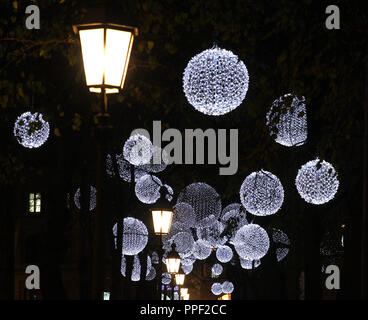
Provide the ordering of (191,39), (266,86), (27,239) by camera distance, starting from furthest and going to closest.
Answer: (27,239) < (191,39) < (266,86)

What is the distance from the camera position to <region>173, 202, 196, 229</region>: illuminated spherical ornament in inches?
835

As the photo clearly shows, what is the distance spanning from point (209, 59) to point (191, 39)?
3.29 meters

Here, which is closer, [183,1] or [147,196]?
[183,1]

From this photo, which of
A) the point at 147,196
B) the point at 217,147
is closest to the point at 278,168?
the point at 217,147

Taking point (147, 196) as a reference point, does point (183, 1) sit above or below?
above

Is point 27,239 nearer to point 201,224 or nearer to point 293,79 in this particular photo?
point 201,224

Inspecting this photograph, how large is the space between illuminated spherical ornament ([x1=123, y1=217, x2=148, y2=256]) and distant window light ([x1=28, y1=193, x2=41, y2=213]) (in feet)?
158

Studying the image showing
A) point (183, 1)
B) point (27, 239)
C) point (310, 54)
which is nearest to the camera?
point (310, 54)

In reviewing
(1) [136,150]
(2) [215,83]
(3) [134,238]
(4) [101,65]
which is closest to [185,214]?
(3) [134,238]

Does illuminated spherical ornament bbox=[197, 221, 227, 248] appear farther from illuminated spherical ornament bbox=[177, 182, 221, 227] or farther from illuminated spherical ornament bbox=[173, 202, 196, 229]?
illuminated spherical ornament bbox=[177, 182, 221, 227]

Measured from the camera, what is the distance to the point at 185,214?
70.2 feet

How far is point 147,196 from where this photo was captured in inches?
869

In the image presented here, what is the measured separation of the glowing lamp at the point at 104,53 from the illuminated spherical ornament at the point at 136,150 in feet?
34.2

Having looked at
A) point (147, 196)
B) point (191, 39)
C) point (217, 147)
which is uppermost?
point (191, 39)
